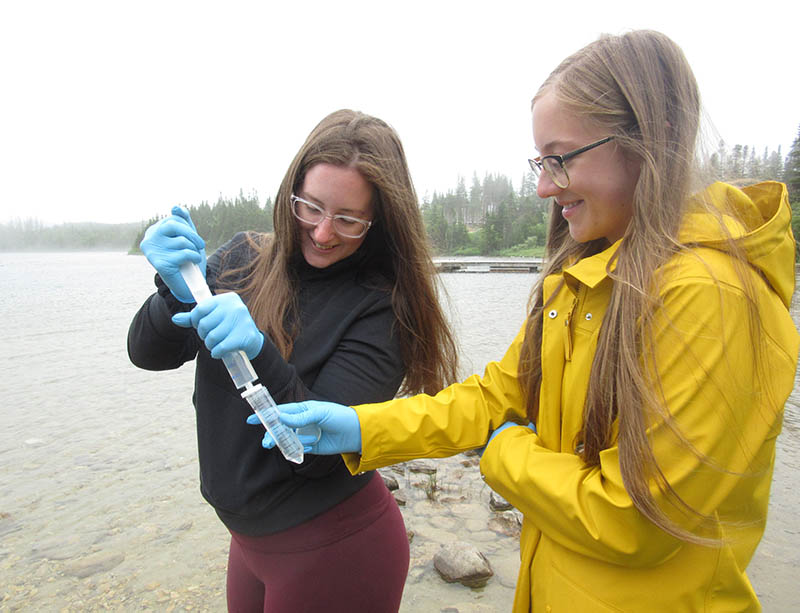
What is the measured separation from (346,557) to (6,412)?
9327 millimetres

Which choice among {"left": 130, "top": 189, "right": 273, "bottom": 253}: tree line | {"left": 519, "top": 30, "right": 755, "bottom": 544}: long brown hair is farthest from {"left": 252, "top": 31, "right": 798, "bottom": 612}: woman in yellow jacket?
{"left": 130, "top": 189, "right": 273, "bottom": 253}: tree line

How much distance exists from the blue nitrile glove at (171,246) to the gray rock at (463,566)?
303cm

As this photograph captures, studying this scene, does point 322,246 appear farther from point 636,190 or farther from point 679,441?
point 679,441

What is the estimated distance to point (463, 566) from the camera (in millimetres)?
3863


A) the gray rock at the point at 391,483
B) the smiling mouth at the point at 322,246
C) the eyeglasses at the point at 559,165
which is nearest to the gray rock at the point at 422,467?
the gray rock at the point at 391,483

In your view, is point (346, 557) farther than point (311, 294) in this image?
No

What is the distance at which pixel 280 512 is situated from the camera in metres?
1.82

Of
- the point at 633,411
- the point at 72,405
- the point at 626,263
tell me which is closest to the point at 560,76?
the point at 626,263

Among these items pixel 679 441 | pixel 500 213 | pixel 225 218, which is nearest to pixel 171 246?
pixel 679 441

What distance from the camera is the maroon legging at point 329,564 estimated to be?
6.00 ft

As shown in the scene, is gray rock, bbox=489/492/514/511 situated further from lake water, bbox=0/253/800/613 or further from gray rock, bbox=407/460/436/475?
gray rock, bbox=407/460/436/475

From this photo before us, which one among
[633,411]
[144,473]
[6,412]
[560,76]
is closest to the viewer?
[633,411]

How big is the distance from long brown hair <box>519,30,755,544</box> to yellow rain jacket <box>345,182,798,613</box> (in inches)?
1.6

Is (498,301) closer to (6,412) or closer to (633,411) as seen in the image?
(6,412)
